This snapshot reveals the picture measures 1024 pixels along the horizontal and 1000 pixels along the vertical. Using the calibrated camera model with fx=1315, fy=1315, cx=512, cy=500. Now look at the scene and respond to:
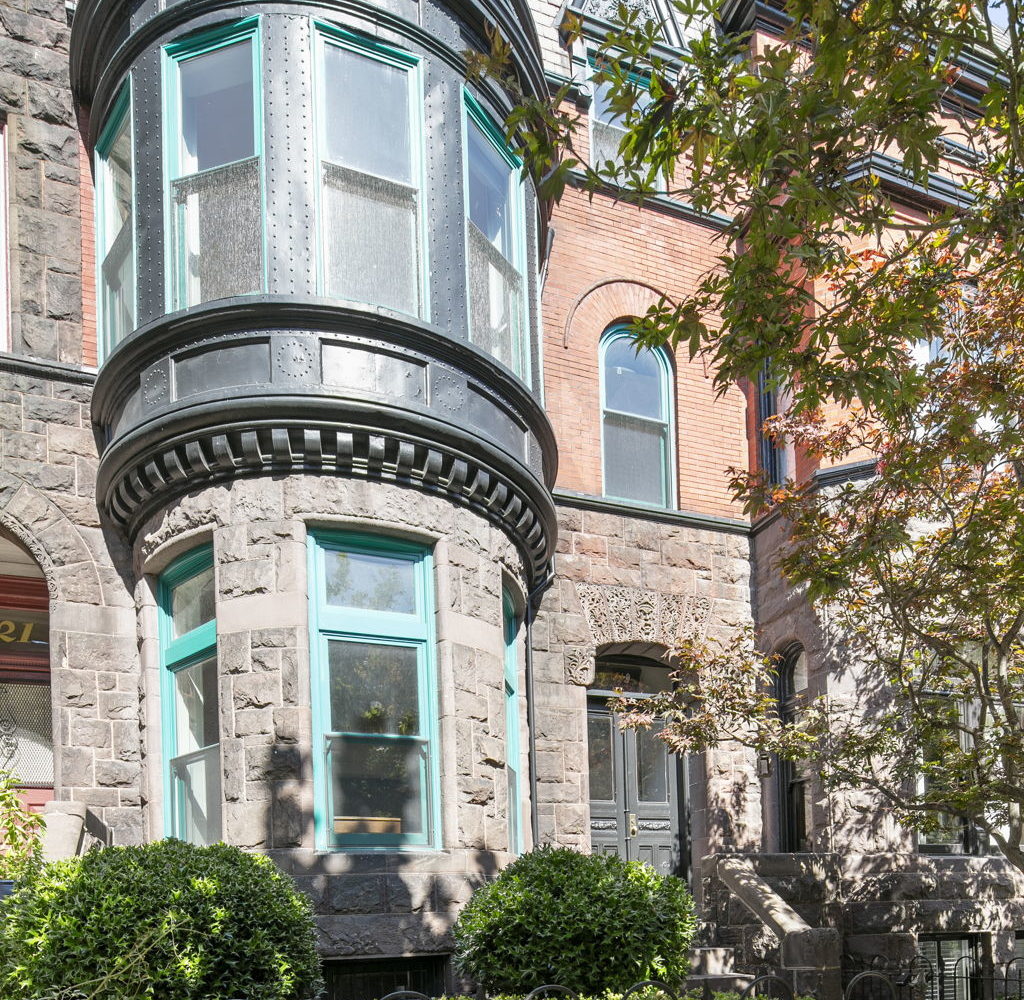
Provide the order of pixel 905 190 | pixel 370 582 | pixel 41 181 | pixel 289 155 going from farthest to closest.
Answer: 1. pixel 905 190
2. pixel 41 181
3. pixel 289 155
4. pixel 370 582

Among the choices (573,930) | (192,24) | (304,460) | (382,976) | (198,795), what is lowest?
(382,976)

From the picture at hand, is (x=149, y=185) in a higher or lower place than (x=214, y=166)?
lower

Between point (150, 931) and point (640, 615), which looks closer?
point (150, 931)

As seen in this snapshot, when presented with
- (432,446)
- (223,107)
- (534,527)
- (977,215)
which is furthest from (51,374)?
(977,215)

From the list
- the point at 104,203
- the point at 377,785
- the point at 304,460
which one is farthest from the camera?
the point at 104,203

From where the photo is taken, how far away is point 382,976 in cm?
1005

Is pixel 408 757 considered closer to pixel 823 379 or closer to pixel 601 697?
pixel 823 379

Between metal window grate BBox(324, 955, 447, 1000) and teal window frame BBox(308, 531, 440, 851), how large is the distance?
871 mm

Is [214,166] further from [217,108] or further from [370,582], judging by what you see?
[370,582]

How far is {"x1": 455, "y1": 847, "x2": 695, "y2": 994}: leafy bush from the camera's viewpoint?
9000 mm

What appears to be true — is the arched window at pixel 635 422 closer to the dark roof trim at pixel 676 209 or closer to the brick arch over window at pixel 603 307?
the brick arch over window at pixel 603 307

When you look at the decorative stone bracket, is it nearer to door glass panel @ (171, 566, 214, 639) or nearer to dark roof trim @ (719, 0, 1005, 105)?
door glass panel @ (171, 566, 214, 639)

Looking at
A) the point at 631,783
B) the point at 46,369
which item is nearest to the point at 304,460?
the point at 46,369

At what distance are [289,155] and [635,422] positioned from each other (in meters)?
6.70
